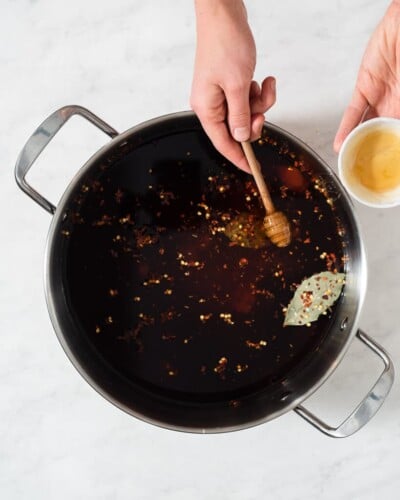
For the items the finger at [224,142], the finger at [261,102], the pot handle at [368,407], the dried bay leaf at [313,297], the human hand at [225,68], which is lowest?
the pot handle at [368,407]

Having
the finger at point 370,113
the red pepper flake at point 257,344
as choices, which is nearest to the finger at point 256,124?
the finger at point 370,113

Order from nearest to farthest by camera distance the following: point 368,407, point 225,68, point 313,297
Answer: point 225,68 → point 368,407 → point 313,297

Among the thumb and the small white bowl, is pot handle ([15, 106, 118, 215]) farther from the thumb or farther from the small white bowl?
the small white bowl

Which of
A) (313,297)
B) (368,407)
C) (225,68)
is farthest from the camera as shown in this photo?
(313,297)

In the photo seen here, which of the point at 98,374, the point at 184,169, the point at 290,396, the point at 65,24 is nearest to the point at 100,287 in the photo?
the point at 98,374

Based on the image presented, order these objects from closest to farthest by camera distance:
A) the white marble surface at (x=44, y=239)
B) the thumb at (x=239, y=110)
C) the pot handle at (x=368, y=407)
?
1. the thumb at (x=239, y=110)
2. the pot handle at (x=368, y=407)
3. the white marble surface at (x=44, y=239)

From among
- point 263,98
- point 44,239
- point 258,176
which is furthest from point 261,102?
point 44,239

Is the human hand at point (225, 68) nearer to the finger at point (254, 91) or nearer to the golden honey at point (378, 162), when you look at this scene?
the finger at point (254, 91)

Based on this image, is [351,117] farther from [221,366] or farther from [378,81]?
[221,366]
